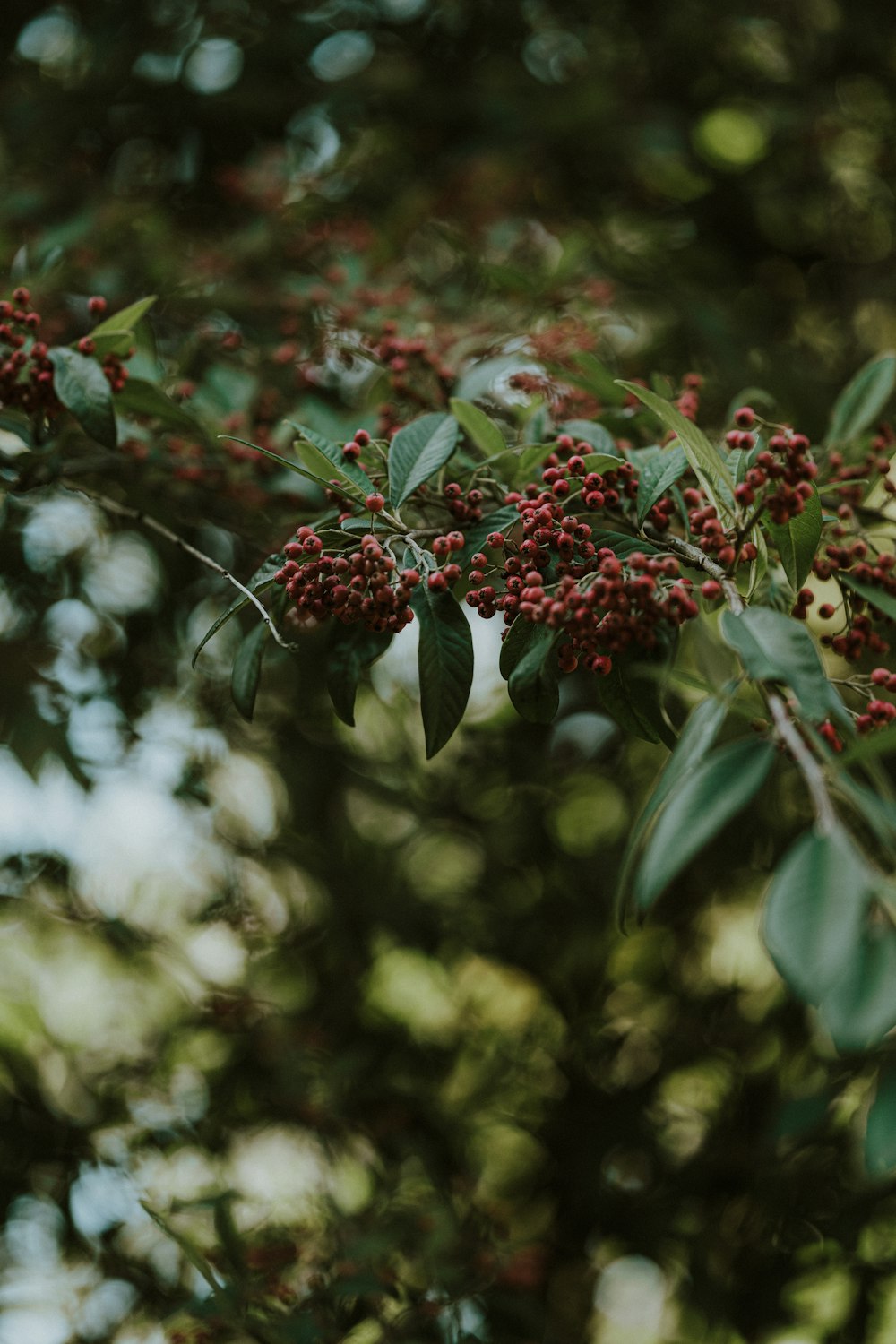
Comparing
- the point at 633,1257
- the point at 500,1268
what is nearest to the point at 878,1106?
the point at 500,1268

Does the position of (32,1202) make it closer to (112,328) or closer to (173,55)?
(112,328)

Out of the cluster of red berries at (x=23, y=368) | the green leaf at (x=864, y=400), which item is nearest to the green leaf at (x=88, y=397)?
the cluster of red berries at (x=23, y=368)

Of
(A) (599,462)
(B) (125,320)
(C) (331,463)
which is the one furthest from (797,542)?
(B) (125,320)

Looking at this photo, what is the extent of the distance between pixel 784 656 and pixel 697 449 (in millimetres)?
263

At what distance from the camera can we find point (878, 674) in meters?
0.86

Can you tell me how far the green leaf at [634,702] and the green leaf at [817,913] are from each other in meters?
0.30

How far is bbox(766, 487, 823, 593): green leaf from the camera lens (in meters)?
0.85

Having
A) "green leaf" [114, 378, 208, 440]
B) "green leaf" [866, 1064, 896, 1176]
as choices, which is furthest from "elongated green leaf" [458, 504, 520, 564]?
"green leaf" [866, 1064, 896, 1176]

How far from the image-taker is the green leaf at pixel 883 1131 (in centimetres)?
53

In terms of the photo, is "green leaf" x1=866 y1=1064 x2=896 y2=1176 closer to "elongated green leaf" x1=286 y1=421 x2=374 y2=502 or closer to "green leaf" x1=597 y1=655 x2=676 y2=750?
"green leaf" x1=597 y1=655 x2=676 y2=750

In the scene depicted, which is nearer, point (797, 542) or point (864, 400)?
point (797, 542)

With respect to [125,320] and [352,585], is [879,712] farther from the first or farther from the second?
[125,320]

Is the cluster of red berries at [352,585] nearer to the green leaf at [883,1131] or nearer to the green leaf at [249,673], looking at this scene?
the green leaf at [249,673]

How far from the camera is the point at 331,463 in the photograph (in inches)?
33.7
